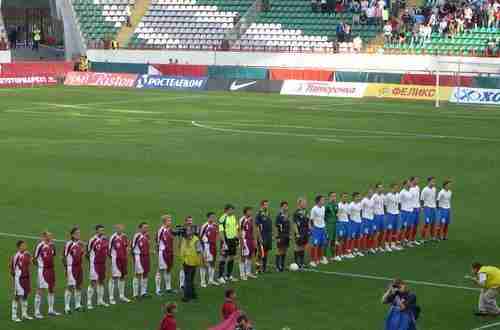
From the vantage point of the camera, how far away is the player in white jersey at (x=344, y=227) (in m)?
27.1

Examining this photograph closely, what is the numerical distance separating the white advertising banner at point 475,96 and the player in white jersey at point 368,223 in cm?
3856

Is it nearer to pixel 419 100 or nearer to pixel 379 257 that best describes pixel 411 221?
pixel 379 257

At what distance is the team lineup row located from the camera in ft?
72.4

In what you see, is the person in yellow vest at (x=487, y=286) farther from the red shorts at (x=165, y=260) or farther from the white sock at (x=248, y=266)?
the red shorts at (x=165, y=260)

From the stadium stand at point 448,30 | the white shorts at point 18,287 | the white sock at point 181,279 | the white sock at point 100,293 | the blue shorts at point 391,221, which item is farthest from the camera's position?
the stadium stand at point 448,30

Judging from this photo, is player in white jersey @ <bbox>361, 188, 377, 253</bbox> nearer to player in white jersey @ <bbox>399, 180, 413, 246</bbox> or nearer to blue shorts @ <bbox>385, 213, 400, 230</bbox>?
blue shorts @ <bbox>385, 213, 400, 230</bbox>

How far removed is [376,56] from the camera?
7531cm

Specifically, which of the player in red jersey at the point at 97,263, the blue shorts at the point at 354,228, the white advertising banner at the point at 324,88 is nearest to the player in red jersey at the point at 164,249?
the player in red jersey at the point at 97,263

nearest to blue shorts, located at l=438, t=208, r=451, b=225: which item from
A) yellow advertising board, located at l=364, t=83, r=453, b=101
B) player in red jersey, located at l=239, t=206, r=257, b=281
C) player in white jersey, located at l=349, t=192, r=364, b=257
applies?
player in white jersey, located at l=349, t=192, r=364, b=257

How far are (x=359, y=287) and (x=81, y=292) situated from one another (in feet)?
19.3

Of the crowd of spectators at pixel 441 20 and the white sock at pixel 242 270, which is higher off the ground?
the crowd of spectators at pixel 441 20

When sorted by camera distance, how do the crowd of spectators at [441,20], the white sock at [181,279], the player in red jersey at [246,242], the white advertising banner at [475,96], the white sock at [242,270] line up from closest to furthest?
the white sock at [181,279] → the player in red jersey at [246,242] → the white sock at [242,270] → the white advertising banner at [475,96] → the crowd of spectators at [441,20]

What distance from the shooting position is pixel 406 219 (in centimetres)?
2883

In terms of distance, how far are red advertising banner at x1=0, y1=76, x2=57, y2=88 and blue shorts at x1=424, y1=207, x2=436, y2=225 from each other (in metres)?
54.3
